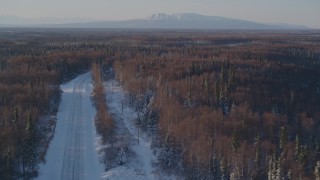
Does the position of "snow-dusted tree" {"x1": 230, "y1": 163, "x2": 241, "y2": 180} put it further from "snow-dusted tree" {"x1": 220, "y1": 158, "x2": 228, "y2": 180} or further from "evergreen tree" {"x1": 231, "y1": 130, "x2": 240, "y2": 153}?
"evergreen tree" {"x1": 231, "y1": 130, "x2": 240, "y2": 153}

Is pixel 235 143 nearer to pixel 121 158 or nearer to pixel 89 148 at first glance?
pixel 121 158

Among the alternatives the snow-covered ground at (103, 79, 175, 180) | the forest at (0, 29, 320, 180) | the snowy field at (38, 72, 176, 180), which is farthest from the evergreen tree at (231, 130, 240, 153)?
the snowy field at (38, 72, 176, 180)

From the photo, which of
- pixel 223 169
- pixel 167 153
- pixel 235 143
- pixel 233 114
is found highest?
pixel 233 114

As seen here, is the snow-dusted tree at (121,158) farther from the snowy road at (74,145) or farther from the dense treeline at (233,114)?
the dense treeline at (233,114)

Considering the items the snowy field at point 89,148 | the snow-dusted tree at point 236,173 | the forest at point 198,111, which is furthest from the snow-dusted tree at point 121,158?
the snow-dusted tree at point 236,173

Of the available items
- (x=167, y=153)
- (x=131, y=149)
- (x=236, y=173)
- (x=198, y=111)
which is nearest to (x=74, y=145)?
(x=131, y=149)

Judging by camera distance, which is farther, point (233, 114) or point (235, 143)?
point (233, 114)

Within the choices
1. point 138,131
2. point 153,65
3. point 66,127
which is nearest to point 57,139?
point 66,127
